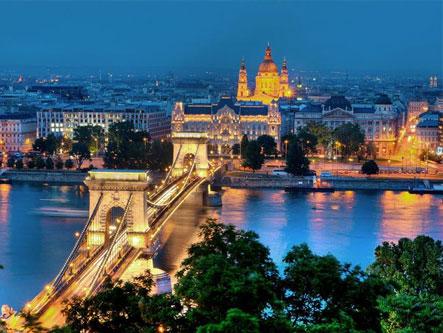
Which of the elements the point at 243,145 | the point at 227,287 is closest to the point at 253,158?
the point at 243,145

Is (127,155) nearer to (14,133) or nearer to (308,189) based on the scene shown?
(308,189)

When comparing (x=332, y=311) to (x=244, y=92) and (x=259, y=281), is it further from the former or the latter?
(x=244, y=92)

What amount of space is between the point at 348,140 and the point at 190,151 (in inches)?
299

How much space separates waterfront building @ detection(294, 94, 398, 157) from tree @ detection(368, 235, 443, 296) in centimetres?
2413

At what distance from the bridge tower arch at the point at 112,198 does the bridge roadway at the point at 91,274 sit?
0.69ft

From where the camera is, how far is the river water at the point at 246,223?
13.6m

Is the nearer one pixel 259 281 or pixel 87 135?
pixel 259 281

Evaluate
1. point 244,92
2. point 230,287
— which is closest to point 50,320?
point 230,287

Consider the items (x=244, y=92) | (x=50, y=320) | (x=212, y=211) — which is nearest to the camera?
(x=50, y=320)

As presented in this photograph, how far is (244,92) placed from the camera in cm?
4269

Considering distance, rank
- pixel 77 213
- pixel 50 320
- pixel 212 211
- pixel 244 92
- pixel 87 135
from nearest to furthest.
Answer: pixel 50 320
pixel 77 213
pixel 212 211
pixel 87 135
pixel 244 92

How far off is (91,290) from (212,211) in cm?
1028

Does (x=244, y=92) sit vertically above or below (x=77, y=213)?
above

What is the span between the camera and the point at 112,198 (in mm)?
12570
